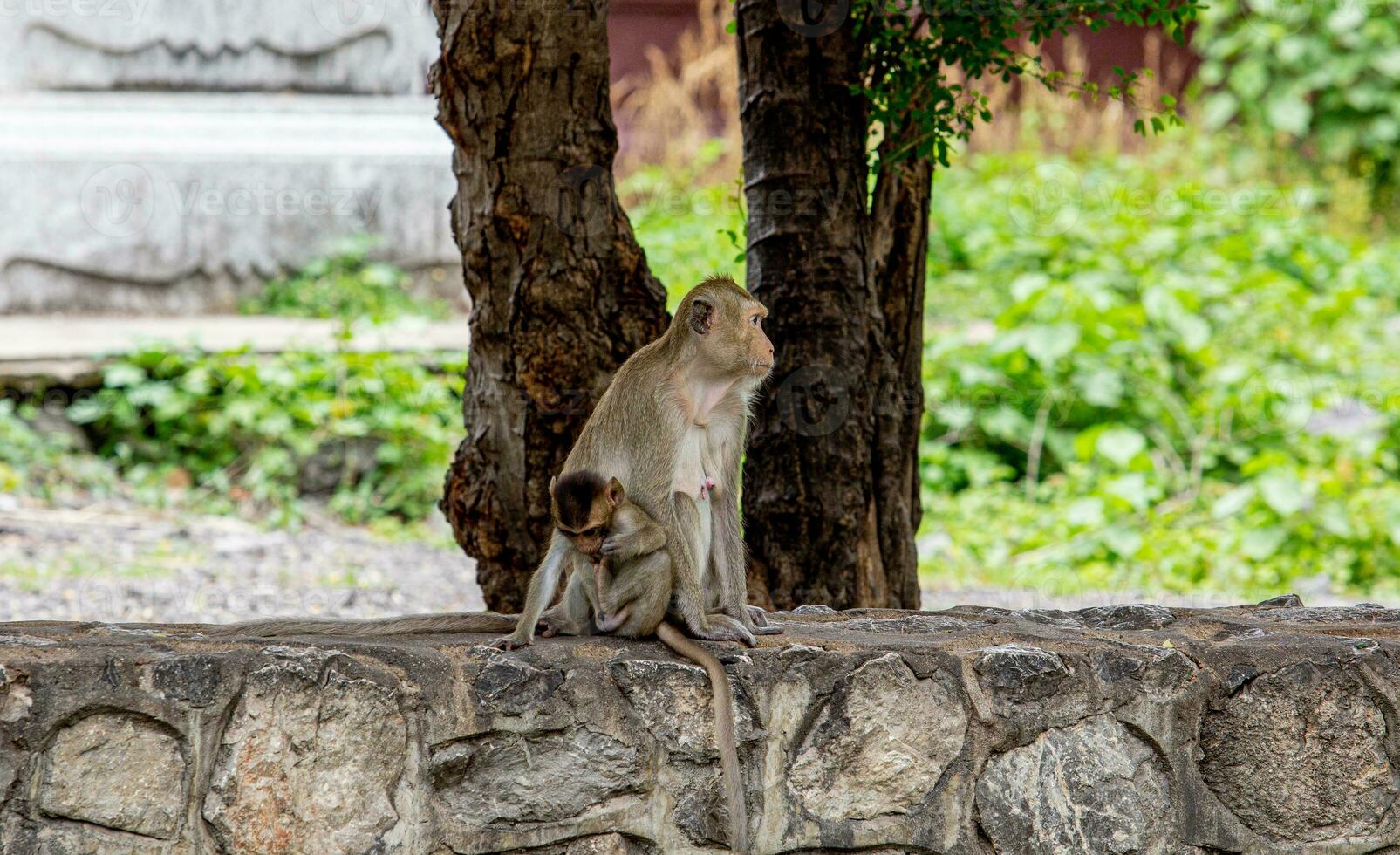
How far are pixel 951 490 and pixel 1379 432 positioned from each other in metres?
2.40

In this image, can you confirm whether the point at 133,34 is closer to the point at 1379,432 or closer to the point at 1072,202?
the point at 1072,202

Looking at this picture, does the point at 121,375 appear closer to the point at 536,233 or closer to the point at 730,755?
the point at 536,233

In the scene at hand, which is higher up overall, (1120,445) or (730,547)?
(1120,445)

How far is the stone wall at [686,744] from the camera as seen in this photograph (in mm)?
2625

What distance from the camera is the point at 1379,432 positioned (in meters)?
8.05

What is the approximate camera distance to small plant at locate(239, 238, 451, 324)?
9938 millimetres
